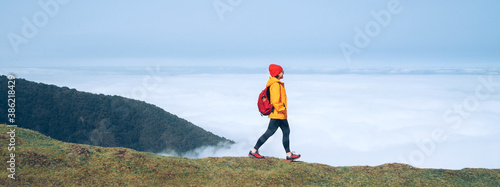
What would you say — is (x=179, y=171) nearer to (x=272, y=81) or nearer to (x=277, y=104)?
(x=277, y=104)

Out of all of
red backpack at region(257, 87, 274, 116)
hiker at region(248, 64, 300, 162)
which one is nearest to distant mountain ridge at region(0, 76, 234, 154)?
hiker at region(248, 64, 300, 162)

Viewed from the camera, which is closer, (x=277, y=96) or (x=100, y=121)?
→ (x=277, y=96)

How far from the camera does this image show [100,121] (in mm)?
56812

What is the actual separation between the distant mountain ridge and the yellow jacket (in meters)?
44.2

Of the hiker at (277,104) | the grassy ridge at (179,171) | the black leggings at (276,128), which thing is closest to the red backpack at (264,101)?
the hiker at (277,104)

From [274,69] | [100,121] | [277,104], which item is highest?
[100,121]

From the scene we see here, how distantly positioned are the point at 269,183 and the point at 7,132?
27.1ft

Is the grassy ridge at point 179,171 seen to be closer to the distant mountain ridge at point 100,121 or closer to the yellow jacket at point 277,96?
the yellow jacket at point 277,96

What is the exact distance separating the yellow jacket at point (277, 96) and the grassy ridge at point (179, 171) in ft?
5.15

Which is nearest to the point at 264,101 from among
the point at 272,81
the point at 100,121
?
the point at 272,81

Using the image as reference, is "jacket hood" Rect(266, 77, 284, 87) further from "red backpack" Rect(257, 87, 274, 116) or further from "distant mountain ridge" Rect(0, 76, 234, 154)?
"distant mountain ridge" Rect(0, 76, 234, 154)

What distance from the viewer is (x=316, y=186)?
952 cm

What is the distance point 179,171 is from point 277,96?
128 inches

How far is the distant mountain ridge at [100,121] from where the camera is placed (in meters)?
51.7
